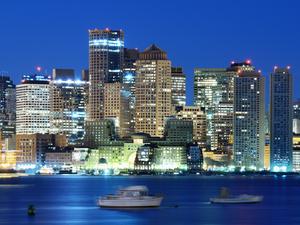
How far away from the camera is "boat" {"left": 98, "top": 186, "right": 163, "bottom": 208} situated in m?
Result: 107

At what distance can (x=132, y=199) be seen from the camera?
107562 millimetres

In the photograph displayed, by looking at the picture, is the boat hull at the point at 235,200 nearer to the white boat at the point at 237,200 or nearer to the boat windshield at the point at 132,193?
the white boat at the point at 237,200

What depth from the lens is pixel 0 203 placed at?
4911 inches

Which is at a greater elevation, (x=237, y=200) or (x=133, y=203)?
(x=133, y=203)

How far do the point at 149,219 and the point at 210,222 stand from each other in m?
5.51

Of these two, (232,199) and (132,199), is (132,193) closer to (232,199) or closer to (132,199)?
(132,199)

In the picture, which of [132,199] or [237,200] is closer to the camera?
[132,199]

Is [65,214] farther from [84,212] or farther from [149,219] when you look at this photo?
[149,219]

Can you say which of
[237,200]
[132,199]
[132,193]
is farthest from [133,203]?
[237,200]

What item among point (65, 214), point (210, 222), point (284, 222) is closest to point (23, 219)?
point (65, 214)

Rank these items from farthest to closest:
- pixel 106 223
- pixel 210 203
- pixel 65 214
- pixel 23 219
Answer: pixel 210 203, pixel 65 214, pixel 23 219, pixel 106 223

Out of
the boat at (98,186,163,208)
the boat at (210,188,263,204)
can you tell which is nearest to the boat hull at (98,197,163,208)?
the boat at (98,186,163,208)

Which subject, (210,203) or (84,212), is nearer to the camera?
(84,212)

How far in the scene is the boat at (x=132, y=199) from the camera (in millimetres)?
107188
